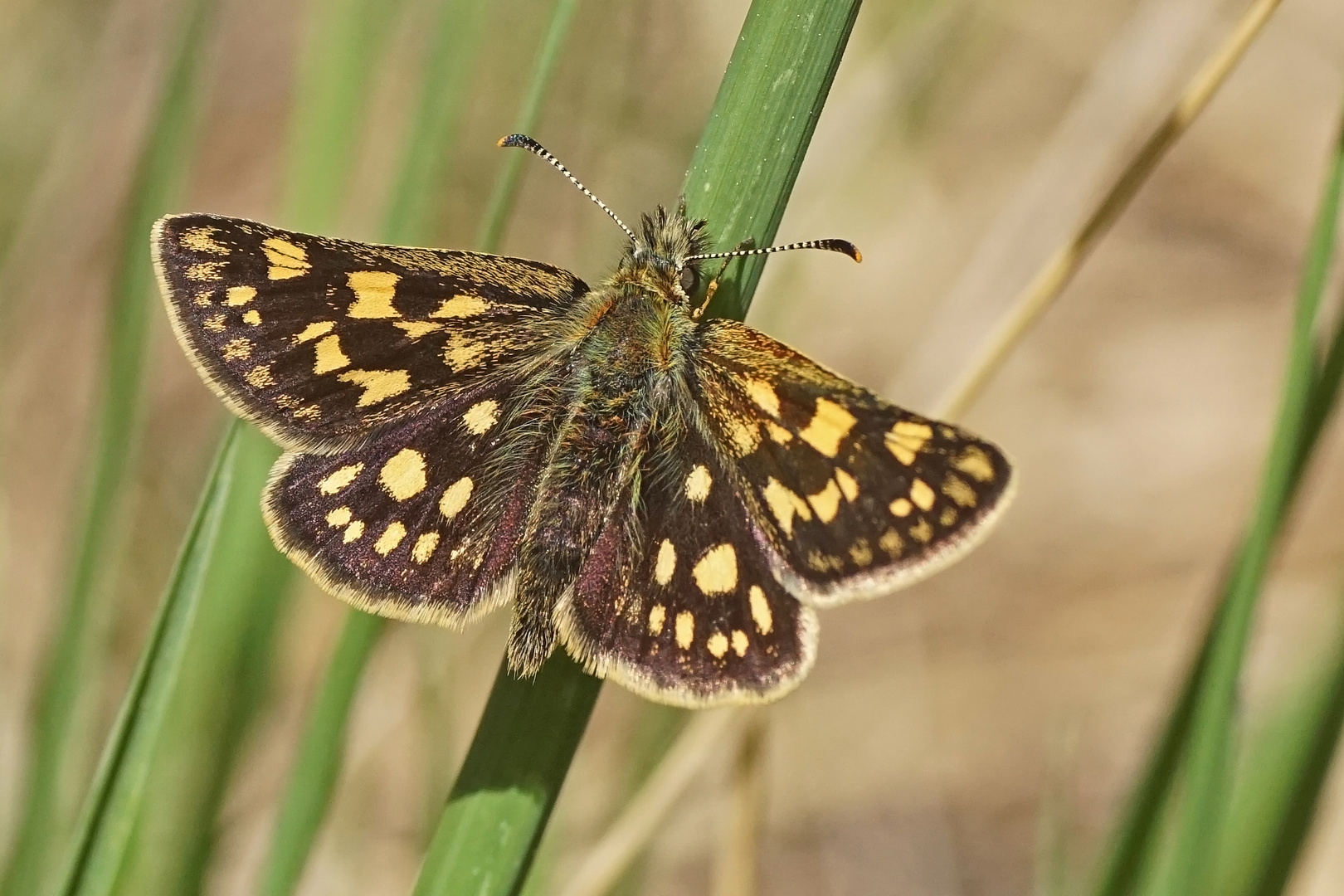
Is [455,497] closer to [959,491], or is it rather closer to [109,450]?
[109,450]

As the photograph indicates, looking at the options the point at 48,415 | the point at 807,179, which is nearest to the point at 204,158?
the point at 48,415

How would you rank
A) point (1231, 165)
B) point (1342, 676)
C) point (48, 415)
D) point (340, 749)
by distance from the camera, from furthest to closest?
1. point (1231, 165)
2. point (48, 415)
3. point (340, 749)
4. point (1342, 676)

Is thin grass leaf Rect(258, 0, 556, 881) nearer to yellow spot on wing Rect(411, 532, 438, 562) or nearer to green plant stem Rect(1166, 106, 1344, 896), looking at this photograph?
yellow spot on wing Rect(411, 532, 438, 562)

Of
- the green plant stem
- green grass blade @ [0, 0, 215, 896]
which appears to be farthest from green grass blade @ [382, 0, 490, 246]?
the green plant stem

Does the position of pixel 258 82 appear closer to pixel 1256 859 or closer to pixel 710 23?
pixel 710 23

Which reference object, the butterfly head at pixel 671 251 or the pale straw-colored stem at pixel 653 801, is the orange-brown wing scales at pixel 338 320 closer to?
the butterfly head at pixel 671 251

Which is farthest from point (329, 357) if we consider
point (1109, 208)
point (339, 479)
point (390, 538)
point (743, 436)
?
point (1109, 208)
